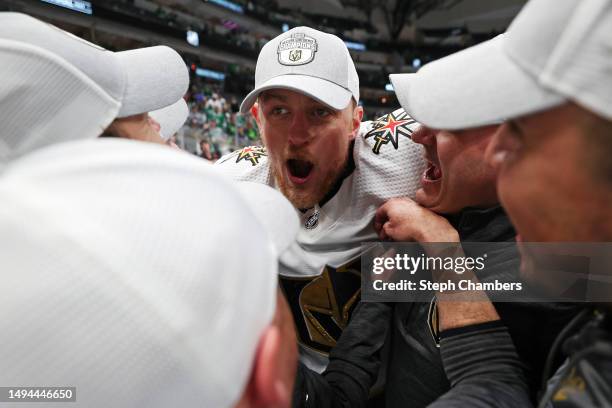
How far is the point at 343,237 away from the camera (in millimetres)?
1317

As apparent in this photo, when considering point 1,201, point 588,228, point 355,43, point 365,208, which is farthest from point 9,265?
point 355,43

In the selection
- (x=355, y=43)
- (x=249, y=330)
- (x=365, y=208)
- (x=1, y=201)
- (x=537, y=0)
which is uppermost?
(x=537, y=0)

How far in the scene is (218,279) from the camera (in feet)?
1.48

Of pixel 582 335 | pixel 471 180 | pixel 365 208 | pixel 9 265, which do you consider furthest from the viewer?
pixel 365 208

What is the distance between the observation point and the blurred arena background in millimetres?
9727

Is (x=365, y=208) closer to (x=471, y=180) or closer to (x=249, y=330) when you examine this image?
(x=471, y=180)

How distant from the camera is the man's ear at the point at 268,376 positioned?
0.48 m

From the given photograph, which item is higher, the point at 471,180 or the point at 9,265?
the point at 9,265

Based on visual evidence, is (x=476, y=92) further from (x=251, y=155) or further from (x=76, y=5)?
(x=76, y=5)

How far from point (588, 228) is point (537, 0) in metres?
0.27

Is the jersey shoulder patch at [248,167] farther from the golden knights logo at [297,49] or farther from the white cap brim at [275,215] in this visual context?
the white cap brim at [275,215]

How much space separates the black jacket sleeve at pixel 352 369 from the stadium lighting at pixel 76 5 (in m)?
10.4

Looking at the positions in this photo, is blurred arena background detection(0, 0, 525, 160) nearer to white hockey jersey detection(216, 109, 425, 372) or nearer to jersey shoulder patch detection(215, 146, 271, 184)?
jersey shoulder patch detection(215, 146, 271, 184)

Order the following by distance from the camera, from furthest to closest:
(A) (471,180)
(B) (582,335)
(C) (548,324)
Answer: (A) (471,180) → (C) (548,324) → (B) (582,335)
